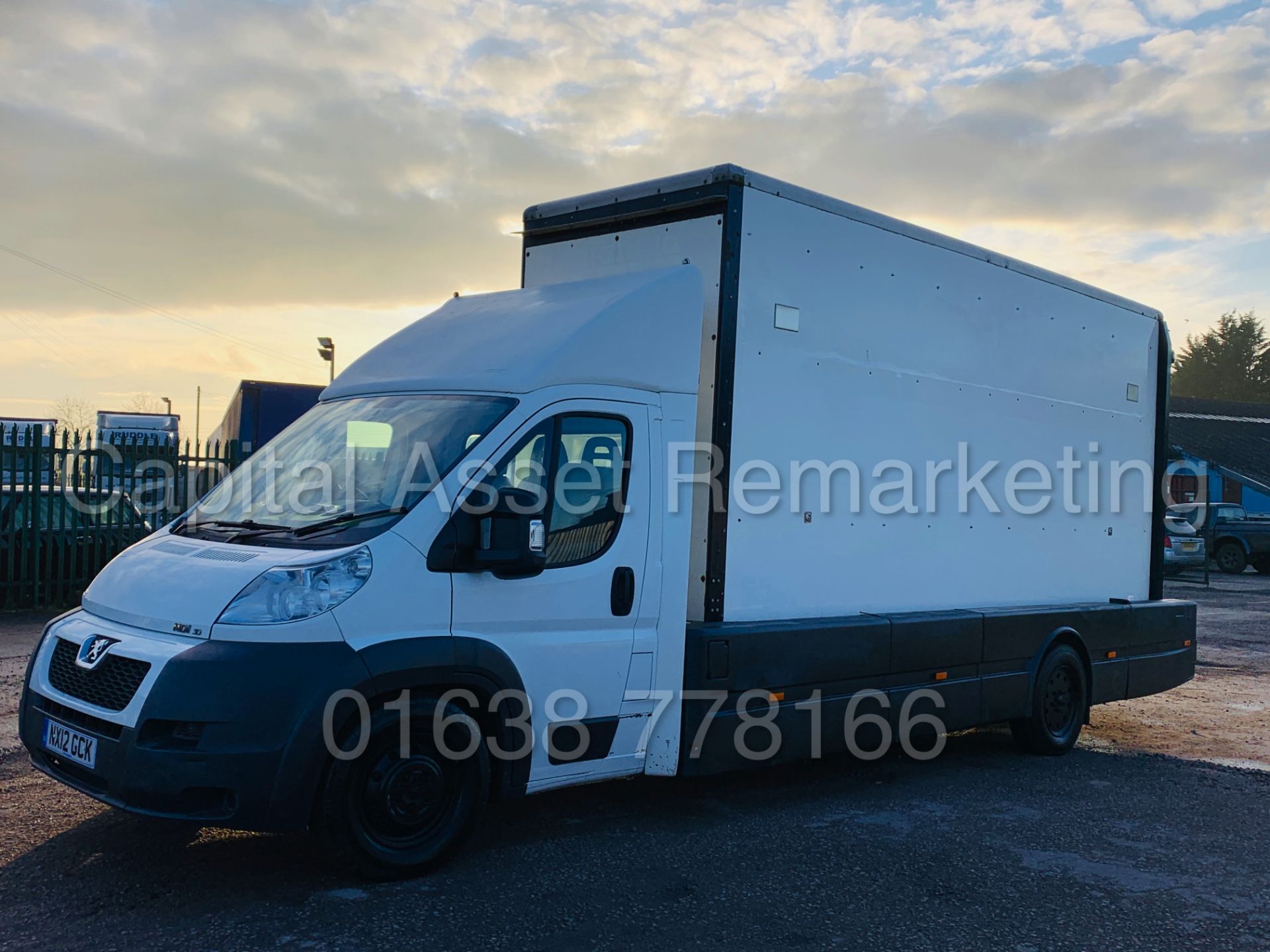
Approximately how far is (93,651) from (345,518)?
3.74 feet

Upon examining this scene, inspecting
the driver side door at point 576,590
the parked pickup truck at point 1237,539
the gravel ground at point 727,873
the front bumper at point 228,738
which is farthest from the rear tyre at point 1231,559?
the front bumper at point 228,738

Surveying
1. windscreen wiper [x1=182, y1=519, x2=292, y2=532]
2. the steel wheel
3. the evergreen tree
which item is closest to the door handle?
windscreen wiper [x1=182, y1=519, x2=292, y2=532]

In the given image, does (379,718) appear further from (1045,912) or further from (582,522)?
(1045,912)

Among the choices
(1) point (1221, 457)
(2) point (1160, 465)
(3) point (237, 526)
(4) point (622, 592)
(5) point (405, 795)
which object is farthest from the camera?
(1) point (1221, 457)

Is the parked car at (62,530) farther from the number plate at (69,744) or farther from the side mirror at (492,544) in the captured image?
the side mirror at (492,544)

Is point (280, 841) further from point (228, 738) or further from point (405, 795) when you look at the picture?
point (228, 738)

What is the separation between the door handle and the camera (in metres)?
5.41

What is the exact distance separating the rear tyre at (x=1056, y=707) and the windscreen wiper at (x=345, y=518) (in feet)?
16.7

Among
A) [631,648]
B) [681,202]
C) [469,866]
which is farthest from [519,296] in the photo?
[469,866]

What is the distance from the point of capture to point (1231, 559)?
2752 cm

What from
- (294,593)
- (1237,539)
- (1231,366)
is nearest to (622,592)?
(294,593)

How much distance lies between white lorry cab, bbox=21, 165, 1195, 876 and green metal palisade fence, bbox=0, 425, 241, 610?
924 centimetres

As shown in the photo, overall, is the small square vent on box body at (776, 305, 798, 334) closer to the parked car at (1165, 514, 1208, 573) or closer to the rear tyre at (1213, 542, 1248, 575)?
the parked car at (1165, 514, 1208, 573)

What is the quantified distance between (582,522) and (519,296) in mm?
1597
